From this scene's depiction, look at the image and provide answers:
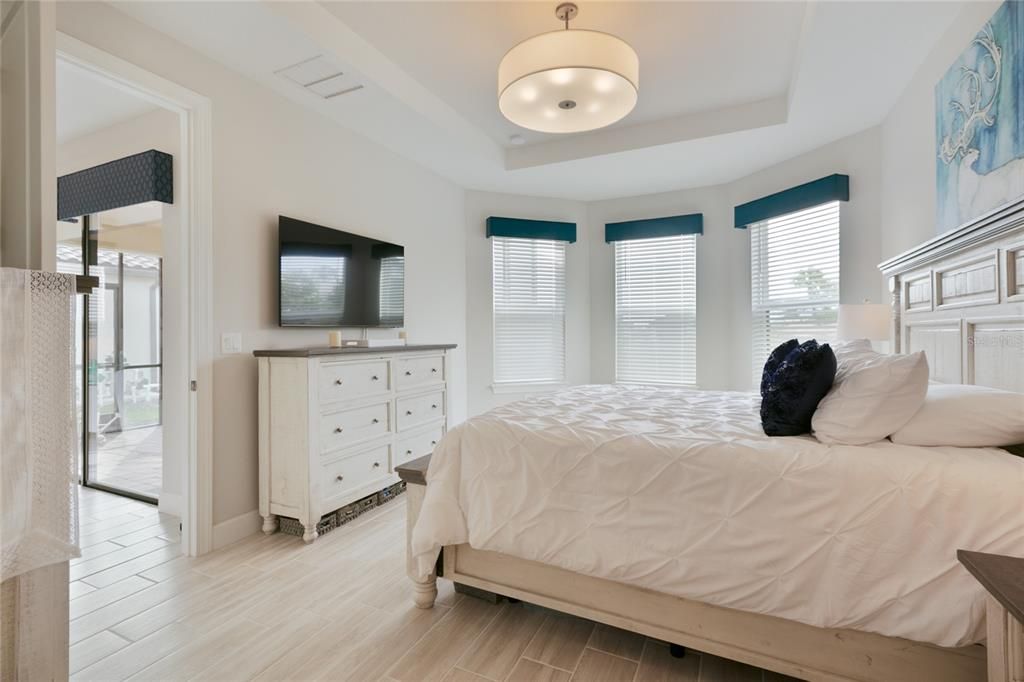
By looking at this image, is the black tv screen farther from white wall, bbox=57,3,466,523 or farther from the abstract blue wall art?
the abstract blue wall art

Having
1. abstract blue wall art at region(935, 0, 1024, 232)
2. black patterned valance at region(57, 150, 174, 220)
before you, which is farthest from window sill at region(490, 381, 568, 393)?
abstract blue wall art at region(935, 0, 1024, 232)

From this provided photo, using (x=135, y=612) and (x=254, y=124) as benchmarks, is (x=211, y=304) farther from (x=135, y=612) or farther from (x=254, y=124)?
(x=135, y=612)

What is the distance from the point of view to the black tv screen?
2947 mm

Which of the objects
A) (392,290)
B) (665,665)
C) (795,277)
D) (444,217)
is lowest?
(665,665)

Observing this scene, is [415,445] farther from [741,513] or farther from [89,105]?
[89,105]

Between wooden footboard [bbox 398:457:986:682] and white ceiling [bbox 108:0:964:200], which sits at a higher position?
white ceiling [bbox 108:0:964:200]

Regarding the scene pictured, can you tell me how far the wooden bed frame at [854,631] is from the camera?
52.7 inches

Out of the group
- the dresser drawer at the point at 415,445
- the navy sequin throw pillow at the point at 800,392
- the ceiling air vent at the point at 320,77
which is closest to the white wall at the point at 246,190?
the ceiling air vent at the point at 320,77

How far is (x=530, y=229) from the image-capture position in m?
4.96

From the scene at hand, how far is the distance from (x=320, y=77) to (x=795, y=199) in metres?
3.65

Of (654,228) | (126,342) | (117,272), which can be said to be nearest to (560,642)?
(654,228)

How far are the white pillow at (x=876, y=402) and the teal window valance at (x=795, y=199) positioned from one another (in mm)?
2578

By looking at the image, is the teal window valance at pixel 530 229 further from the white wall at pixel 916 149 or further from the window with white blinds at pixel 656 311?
the white wall at pixel 916 149

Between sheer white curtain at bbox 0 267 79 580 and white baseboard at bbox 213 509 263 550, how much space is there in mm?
1646
